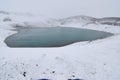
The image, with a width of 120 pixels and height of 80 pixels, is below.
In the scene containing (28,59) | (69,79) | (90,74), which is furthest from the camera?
(28,59)

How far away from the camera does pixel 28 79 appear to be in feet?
36.4

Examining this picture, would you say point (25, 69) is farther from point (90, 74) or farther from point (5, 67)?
point (90, 74)

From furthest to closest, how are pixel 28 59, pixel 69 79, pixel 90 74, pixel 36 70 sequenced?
pixel 28 59 → pixel 36 70 → pixel 90 74 → pixel 69 79

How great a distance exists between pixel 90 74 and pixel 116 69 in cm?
290

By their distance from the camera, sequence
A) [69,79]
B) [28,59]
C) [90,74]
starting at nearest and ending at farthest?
[69,79] < [90,74] < [28,59]

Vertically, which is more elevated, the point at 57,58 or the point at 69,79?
the point at 57,58

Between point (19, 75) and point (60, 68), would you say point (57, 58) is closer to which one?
point (60, 68)

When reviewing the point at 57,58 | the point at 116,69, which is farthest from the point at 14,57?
the point at 116,69

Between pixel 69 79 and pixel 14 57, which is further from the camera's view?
pixel 14 57

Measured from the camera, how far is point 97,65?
1316 centimetres

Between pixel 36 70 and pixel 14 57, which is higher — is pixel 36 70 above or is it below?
below

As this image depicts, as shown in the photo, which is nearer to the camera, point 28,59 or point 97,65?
point 97,65

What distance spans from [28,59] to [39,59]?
1.32m

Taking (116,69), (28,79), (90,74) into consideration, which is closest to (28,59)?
(28,79)
